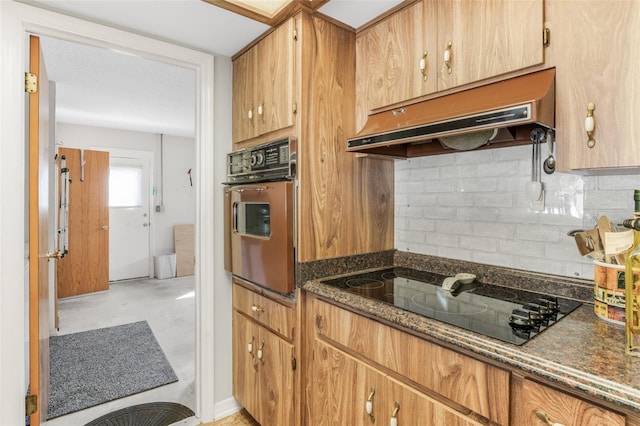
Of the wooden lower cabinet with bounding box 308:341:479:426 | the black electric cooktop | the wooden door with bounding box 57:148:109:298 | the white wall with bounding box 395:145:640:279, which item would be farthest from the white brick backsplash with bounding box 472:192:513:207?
the wooden door with bounding box 57:148:109:298

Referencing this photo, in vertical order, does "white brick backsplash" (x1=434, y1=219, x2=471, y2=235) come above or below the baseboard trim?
above

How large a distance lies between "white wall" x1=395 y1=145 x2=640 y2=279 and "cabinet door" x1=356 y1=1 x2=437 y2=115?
1.42 ft

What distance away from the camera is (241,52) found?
204cm

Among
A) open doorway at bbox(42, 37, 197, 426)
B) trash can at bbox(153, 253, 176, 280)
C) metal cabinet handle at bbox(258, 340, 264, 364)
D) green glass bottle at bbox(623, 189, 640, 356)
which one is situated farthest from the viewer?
trash can at bbox(153, 253, 176, 280)

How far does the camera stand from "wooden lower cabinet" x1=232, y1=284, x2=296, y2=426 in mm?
1657

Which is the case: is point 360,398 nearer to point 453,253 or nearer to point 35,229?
point 453,253

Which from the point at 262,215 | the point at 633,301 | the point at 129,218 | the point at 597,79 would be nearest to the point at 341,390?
the point at 262,215

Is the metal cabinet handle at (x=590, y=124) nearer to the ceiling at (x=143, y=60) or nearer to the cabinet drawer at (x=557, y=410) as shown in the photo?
the cabinet drawer at (x=557, y=410)

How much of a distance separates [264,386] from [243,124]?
1.51 meters

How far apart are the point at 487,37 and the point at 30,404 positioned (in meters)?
2.57

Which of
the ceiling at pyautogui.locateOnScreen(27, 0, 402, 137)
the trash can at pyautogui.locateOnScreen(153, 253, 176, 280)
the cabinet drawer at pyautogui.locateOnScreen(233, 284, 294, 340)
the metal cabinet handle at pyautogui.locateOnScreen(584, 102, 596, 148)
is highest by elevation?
the ceiling at pyautogui.locateOnScreen(27, 0, 402, 137)

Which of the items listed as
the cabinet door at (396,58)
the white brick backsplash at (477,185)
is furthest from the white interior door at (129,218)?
the white brick backsplash at (477,185)

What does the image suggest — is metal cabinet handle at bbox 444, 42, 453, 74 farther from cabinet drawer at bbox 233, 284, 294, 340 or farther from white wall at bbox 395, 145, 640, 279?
cabinet drawer at bbox 233, 284, 294, 340

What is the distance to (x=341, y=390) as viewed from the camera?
1.39 metres
